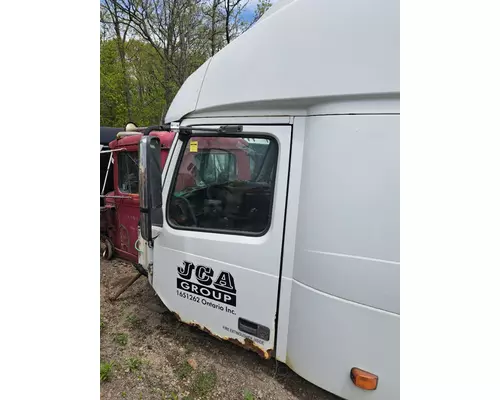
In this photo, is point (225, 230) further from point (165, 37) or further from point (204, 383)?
point (165, 37)

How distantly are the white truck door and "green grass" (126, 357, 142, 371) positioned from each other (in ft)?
1.60

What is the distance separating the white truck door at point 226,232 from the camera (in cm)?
181

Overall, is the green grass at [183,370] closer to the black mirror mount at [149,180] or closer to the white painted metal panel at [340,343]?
the white painted metal panel at [340,343]

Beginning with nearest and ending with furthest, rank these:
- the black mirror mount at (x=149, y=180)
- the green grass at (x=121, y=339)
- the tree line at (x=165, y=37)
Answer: the black mirror mount at (x=149, y=180) < the green grass at (x=121, y=339) < the tree line at (x=165, y=37)

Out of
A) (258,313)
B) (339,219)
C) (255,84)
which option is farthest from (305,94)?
(258,313)

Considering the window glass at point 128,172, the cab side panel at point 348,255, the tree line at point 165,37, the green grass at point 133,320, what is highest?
the tree line at point 165,37

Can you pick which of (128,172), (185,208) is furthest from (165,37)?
(185,208)

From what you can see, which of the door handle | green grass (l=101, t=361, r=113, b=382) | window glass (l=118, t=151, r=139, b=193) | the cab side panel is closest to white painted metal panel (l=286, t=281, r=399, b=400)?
the cab side panel

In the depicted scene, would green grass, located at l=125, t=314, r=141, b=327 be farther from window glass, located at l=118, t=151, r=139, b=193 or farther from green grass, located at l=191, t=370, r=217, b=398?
window glass, located at l=118, t=151, r=139, b=193

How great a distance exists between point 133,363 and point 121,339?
0.42 metres

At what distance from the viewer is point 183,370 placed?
7.05 feet

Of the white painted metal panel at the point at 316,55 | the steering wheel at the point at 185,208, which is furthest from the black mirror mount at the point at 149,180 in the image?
the white painted metal panel at the point at 316,55

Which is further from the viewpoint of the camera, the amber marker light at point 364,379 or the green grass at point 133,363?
the green grass at point 133,363

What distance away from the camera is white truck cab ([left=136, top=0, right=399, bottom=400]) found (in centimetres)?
143
